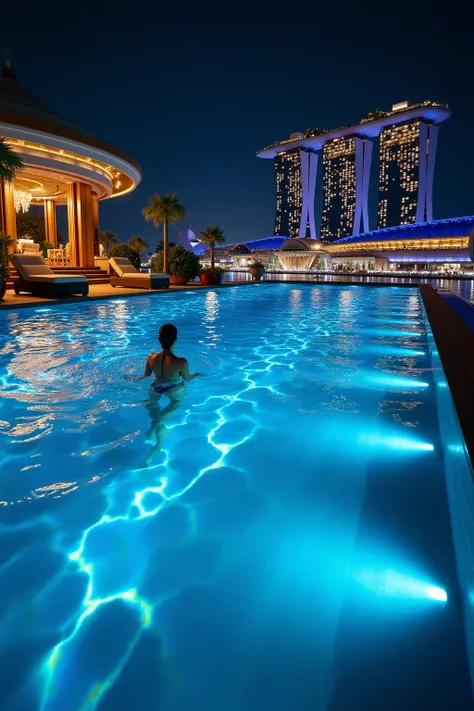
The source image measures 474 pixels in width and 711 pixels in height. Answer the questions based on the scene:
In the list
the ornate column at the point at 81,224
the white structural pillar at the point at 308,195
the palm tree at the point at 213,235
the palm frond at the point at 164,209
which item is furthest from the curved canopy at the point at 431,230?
the ornate column at the point at 81,224

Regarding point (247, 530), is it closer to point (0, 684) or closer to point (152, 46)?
point (0, 684)

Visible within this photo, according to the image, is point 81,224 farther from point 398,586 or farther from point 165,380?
point 398,586

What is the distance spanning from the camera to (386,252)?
212 ft

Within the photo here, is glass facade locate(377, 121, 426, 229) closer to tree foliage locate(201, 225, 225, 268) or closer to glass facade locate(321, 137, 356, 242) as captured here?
glass facade locate(321, 137, 356, 242)

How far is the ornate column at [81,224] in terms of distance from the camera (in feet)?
69.3

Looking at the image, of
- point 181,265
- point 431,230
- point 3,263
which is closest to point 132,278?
point 181,265

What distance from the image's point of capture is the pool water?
5.48 ft

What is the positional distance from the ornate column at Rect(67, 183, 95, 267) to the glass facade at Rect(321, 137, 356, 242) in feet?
430

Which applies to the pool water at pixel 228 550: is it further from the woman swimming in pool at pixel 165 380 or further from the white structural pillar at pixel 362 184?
the white structural pillar at pixel 362 184

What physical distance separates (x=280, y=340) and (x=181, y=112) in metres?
103

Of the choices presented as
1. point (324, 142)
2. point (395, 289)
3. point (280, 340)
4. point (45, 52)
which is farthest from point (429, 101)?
point (280, 340)

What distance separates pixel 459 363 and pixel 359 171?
115 m

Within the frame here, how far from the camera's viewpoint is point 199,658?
1767 mm

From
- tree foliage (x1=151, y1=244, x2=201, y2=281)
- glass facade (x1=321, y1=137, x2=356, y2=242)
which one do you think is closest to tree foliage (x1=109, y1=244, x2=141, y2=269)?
tree foliage (x1=151, y1=244, x2=201, y2=281)
